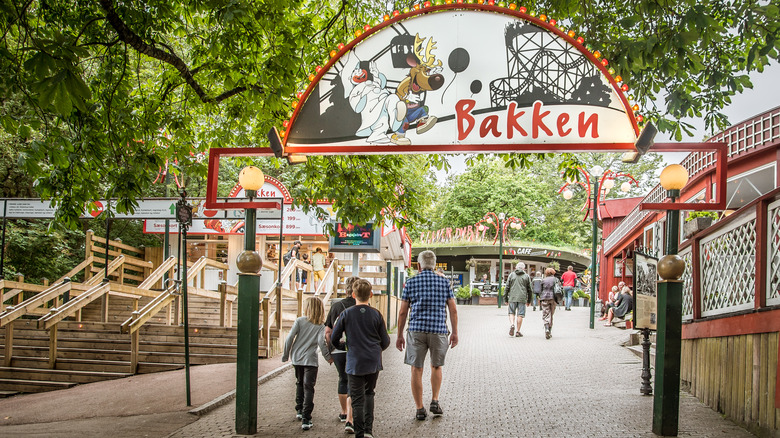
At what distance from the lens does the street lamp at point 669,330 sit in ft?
20.7

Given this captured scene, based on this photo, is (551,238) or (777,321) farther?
(551,238)

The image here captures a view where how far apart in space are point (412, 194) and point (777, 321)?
6895mm

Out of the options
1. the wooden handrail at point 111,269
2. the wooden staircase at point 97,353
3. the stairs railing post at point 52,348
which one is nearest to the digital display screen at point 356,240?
the wooden staircase at point 97,353

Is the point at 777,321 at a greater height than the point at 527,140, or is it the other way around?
the point at 527,140

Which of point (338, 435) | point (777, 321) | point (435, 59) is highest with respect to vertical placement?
point (435, 59)

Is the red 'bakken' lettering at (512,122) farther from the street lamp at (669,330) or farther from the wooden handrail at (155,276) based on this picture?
the wooden handrail at (155,276)

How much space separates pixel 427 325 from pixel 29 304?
383 inches

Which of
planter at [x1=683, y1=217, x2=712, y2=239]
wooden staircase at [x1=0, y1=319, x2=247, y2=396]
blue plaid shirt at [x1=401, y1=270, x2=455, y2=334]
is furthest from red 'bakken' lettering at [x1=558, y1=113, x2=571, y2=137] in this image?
wooden staircase at [x1=0, y1=319, x2=247, y2=396]

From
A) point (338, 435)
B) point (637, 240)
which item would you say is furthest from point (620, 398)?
point (637, 240)

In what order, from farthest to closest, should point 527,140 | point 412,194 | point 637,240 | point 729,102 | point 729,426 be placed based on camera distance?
1. point 637,240
2. point 412,194
3. point 729,102
4. point 729,426
5. point 527,140

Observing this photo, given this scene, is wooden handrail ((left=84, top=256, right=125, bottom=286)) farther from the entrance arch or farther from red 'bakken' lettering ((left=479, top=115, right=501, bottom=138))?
red 'bakken' lettering ((left=479, top=115, right=501, bottom=138))

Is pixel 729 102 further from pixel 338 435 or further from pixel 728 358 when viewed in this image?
pixel 338 435

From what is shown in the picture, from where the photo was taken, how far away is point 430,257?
7.54 meters

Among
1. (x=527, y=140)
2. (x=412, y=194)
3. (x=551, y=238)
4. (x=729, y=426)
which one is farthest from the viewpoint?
(x=551, y=238)
